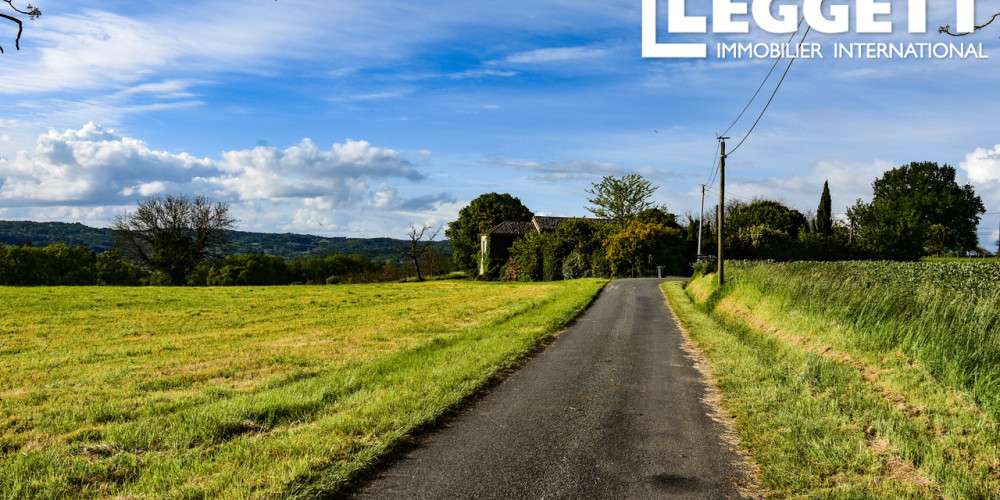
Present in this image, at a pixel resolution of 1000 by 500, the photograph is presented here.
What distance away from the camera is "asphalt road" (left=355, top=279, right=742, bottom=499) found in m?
4.95

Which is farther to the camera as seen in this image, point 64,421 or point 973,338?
point 973,338

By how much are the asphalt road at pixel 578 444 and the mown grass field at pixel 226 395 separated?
1.86 feet

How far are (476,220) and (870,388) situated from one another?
76.0 m

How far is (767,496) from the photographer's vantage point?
15.8 feet

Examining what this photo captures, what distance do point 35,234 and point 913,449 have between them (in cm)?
13708

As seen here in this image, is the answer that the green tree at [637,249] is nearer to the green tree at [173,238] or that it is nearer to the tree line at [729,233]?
the tree line at [729,233]

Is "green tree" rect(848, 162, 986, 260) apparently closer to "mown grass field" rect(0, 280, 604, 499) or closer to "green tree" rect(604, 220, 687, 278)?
"green tree" rect(604, 220, 687, 278)

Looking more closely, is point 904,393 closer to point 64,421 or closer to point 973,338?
point 973,338

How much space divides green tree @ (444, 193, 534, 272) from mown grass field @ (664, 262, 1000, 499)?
67946 millimetres

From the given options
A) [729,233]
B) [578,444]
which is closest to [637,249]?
[729,233]

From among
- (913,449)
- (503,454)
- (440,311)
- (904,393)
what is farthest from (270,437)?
(440,311)

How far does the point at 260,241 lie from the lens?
153 meters

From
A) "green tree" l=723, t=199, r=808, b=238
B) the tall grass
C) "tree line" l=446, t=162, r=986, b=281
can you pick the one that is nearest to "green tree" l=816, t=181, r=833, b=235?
"tree line" l=446, t=162, r=986, b=281

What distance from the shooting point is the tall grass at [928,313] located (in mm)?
7699
